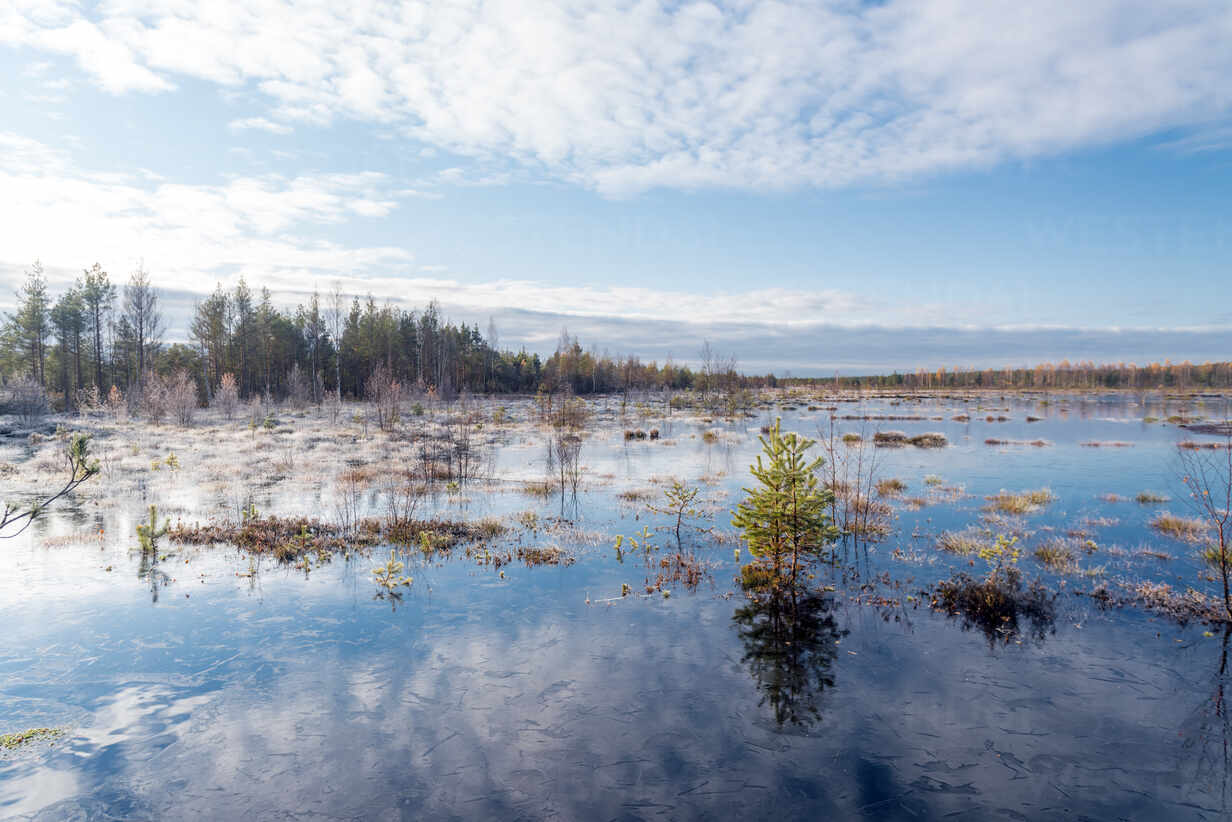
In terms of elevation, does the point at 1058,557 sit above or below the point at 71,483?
below

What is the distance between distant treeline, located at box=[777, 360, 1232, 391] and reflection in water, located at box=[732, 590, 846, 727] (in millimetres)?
166764

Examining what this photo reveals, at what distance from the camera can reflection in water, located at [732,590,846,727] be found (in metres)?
8.71

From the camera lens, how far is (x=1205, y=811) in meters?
6.43

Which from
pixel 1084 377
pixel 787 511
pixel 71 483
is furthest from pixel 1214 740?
pixel 1084 377

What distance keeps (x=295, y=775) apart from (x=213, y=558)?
33.3ft

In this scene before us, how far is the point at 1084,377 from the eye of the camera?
156 meters

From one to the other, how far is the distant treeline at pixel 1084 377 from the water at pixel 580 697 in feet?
547

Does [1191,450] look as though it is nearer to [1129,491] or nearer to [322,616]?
[1129,491]

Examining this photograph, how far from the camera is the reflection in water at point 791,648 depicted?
8.71 metres

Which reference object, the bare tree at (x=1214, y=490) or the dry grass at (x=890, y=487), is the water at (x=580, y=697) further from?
the dry grass at (x=890, y=487)

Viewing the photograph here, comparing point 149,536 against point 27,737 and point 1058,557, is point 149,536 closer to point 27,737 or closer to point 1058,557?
point 27,737

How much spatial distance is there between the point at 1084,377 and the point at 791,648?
190 meters

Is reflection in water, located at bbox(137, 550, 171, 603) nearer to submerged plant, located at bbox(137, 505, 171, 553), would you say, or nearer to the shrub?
submerged plant, located at bbox(137, 505, 171, 553)

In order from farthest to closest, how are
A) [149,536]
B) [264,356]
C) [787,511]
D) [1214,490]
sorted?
[264,356], [1214,490], [149,536], [787,511]
